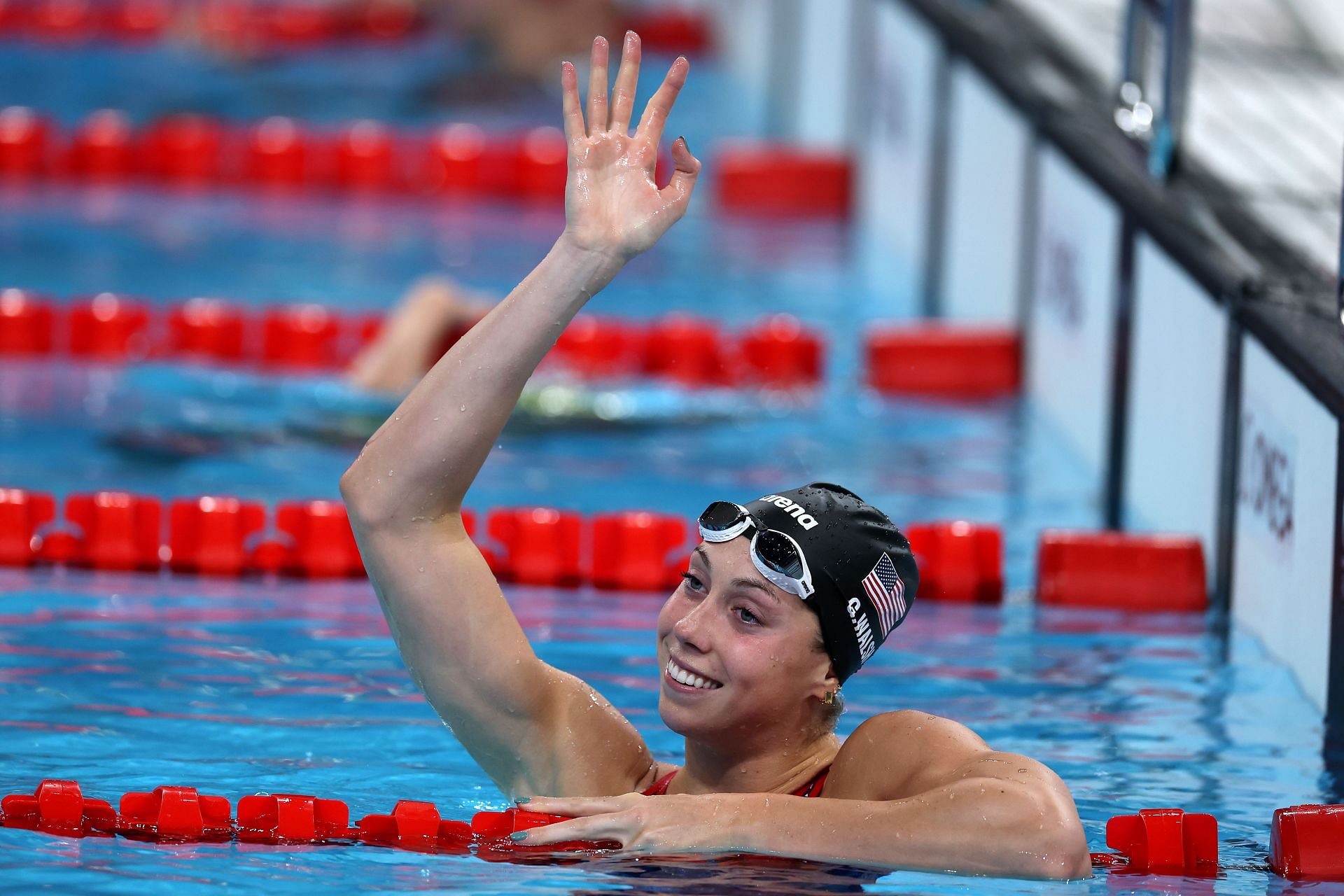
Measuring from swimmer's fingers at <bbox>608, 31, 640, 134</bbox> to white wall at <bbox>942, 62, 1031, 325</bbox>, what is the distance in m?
4.54

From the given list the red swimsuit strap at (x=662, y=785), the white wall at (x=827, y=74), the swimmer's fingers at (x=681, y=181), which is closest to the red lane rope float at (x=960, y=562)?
the red swimsuit strap at (x=662, y=785)

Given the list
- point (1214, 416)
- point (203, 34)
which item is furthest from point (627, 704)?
point (203, 34)

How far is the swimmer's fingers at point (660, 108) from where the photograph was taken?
8.57ft

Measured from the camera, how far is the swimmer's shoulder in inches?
107

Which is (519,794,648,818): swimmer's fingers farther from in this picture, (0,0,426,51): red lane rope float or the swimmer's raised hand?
(0,0,426,51): red lane rope float

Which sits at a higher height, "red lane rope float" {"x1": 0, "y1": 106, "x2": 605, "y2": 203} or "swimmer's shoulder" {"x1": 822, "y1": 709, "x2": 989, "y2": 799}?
"red lane rope float" {"x1": 0, "y1": 106, "x2": 605, "y2": 203}

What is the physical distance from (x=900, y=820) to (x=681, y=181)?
0.88 m

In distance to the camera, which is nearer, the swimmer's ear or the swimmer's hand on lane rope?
the swimmer's hand on lane rope

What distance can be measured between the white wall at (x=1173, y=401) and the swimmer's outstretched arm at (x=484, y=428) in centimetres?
266

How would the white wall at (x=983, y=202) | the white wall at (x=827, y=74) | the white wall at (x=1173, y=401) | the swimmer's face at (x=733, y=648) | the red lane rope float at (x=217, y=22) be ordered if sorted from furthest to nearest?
the red lane rope float at (x=217, y=22) < the white wall at (x=827, y=74) < the white wall at (x=983, y=202) < the white wall at (x=1173, y=401) < the swimmer's face at (x=733, y=648)

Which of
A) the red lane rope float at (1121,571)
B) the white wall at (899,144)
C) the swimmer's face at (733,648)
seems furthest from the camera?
the white wall at (899,144)

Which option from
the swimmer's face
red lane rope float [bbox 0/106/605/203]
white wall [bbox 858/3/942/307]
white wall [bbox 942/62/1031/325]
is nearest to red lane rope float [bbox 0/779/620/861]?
the swimmer's face

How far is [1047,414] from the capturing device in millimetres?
6836

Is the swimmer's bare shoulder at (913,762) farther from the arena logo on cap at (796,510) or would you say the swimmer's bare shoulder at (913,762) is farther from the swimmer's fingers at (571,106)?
the swimmer's fingers at (571,106)
